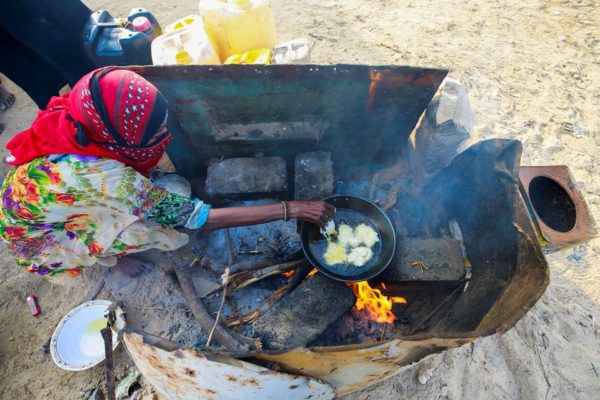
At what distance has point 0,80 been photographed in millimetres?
5227

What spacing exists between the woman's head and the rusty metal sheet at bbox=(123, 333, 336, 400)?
1.28 meters

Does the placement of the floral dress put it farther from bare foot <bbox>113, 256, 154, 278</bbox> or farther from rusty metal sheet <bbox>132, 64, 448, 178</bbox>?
rusty metal sheet <bbox>132, 64, 448, 178</bbox>

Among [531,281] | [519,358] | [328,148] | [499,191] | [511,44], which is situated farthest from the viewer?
[511,44]

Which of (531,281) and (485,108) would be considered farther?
(485,108)

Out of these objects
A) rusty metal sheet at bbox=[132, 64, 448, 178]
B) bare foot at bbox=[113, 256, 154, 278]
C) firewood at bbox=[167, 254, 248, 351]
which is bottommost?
bare foot at bbox=[113, 256, 154, 278]

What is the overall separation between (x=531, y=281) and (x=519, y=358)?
1.24 m

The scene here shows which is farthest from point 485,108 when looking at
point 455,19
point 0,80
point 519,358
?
point 0,80

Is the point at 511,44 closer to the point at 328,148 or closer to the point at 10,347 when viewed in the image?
the point at 328,148

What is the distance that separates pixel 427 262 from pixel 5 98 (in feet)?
21.1

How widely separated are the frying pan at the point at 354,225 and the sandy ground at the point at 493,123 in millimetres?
890

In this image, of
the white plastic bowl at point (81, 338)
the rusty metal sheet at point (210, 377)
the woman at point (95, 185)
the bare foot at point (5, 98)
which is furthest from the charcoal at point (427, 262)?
the bare foot at point (5, 98)

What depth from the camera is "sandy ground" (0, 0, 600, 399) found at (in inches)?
107

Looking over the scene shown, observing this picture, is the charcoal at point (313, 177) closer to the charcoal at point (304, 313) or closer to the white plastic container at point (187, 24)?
the charcoal at point (304, 313)

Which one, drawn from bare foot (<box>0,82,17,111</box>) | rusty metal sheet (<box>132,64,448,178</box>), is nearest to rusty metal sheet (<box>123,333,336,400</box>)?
rusty metal sheet (<box>132,64,448,178</box>)
